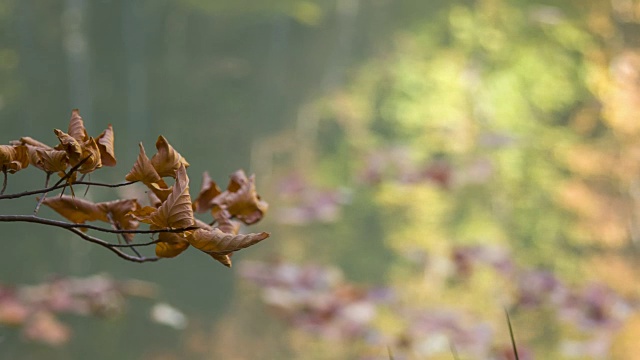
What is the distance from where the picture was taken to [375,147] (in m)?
2.71

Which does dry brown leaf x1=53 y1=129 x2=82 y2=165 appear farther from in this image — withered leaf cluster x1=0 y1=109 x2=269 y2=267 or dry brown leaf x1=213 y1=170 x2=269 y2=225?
dry brown leaf x1=213 y1=170 x2=269 y2=225

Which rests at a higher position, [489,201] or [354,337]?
[489,201]

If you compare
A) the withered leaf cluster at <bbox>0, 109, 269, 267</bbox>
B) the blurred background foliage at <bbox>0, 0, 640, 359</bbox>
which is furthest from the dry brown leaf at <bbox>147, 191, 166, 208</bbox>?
the blurred background foliage at <bbox>0, 0, 640, 359</bbox>

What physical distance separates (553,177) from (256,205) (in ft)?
7.67

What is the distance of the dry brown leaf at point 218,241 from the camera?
13.4 inches

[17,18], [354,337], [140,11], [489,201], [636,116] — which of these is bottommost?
[354,337]

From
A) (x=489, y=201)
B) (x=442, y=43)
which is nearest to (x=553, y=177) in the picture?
(x=489, y=201)

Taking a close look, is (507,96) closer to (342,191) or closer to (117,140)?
(342,191)

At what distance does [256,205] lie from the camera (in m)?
0.43

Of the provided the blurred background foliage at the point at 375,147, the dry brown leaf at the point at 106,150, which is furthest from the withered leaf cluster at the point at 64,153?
the blurred background foliage at the point at 375,147

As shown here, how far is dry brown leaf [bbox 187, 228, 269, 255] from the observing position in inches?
13.4

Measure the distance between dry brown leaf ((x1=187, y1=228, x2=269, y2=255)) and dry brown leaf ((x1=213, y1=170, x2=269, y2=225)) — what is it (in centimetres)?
7

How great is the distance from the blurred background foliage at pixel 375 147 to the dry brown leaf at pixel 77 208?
1366mm

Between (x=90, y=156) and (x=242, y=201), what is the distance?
0.10 m
